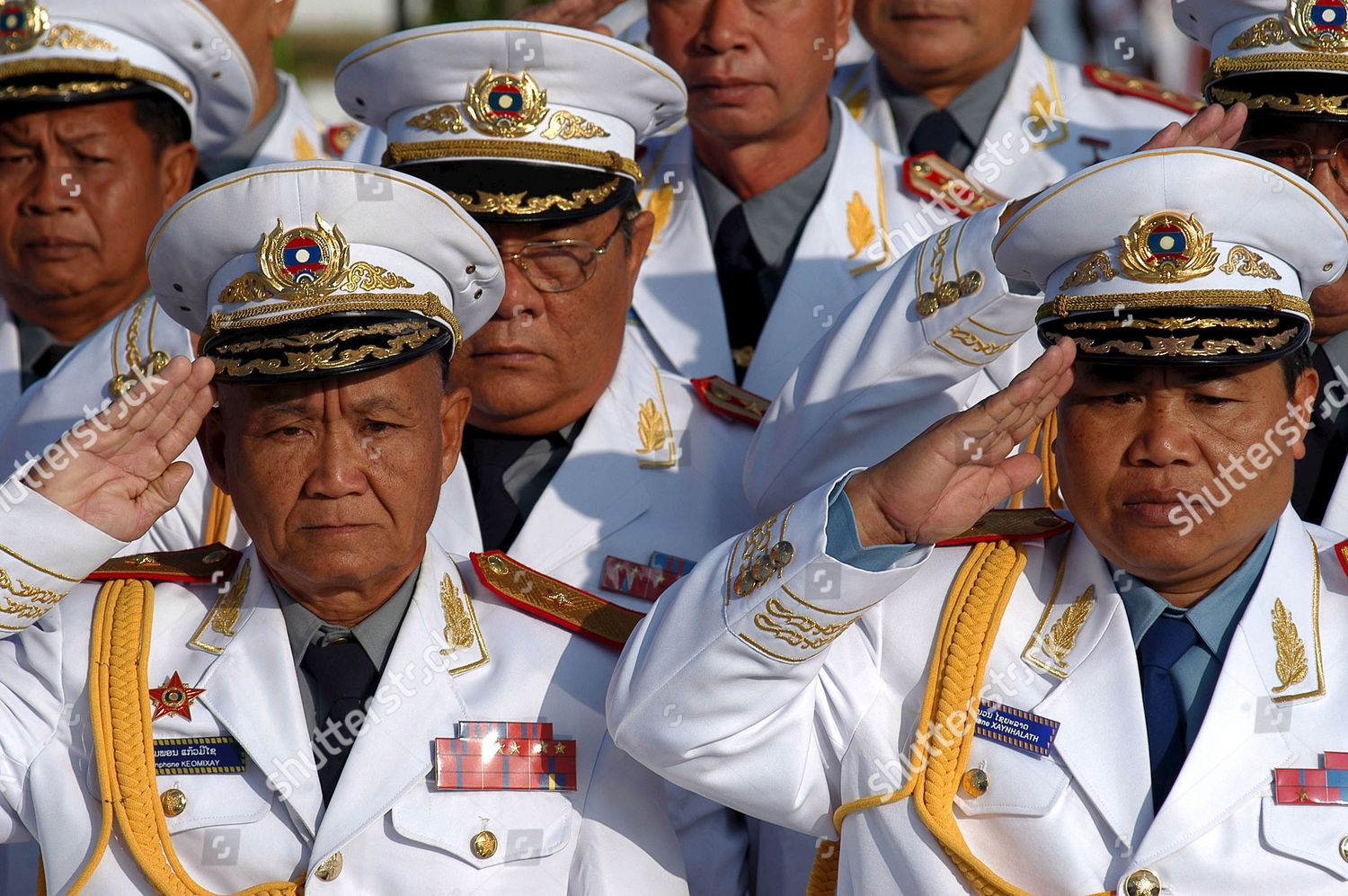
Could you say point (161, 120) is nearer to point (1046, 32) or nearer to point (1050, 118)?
point (1050, 118)

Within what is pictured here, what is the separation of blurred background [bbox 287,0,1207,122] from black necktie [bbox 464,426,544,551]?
247cm

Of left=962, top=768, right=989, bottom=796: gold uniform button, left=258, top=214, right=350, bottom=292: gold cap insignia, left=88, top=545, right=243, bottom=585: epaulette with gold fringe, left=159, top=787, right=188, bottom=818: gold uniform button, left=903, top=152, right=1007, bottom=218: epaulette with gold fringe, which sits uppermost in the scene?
left=903, top=152, right=1007, bottom=218: epaulette with gold fringe

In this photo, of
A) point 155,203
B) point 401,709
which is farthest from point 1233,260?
point 155,203

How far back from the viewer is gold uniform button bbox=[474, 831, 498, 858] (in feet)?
11.7

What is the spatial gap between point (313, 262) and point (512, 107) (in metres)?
1.06

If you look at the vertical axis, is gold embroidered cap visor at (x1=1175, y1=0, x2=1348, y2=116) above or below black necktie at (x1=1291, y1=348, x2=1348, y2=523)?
above

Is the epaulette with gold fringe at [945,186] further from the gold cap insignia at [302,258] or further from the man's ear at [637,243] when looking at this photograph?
the gold cap insignia at [302,258]

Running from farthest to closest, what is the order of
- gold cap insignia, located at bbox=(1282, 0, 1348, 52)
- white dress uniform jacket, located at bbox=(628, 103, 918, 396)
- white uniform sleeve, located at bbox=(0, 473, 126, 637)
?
white dress uniform jacket, located at bbox=(628, 103, 918, 396), gold cap insignia, located at bbox=(1282, 0, 1348, 52), white uniform sleeve, located at bbox=(0, 473, 126, 637)

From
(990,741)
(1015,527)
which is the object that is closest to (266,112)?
(1015,527)

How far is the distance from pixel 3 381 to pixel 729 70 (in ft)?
6.73

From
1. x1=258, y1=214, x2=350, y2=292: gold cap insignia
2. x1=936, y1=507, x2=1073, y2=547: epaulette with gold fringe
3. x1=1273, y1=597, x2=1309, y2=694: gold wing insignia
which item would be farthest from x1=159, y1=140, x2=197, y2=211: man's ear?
x1=1273, y1=597, x2=1309, y2=694: gold wing insignia

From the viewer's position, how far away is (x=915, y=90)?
235 inches

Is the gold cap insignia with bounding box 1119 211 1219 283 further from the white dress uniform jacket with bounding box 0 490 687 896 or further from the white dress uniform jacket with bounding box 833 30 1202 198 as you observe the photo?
the white dress uniform jacket with bounding box 833 30 1202 198

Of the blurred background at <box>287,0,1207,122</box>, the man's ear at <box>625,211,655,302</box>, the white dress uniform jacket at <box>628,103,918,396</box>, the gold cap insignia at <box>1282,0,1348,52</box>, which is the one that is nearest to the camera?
the gold cap insignia at <box>1282,0,1348,52</box>
